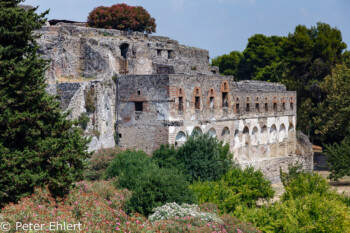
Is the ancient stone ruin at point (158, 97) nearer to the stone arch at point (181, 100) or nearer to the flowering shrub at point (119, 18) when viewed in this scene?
the stone arch at point (181, 100)

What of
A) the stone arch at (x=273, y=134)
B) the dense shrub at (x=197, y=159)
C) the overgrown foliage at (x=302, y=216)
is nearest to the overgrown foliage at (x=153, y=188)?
the overgrown foliage at (x=302, y=216)

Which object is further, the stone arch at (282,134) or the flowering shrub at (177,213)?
the stone arch at (282,134)

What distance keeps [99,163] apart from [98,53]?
1054 cm

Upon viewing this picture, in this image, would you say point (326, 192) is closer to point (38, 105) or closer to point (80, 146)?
point (80, 146)

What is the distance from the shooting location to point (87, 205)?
18.4 meters

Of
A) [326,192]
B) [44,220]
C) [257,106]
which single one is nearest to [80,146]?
[44,220]

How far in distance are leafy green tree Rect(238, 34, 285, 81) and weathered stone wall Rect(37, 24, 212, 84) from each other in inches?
1068

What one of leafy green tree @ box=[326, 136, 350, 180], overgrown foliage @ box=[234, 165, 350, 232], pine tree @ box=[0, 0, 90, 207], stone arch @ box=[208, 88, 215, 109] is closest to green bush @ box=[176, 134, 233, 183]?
overgrown foliage @ box=[234, 165, 350, 232]

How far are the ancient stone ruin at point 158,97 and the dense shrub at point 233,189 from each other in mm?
4465

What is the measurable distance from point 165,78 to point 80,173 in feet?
38.6

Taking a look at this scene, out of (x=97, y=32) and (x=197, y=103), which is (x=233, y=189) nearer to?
(x=197, y=103)

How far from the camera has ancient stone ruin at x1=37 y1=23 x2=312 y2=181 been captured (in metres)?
31.0

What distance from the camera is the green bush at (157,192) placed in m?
21.2

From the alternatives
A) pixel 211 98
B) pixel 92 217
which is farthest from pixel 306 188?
pixel 92 217
